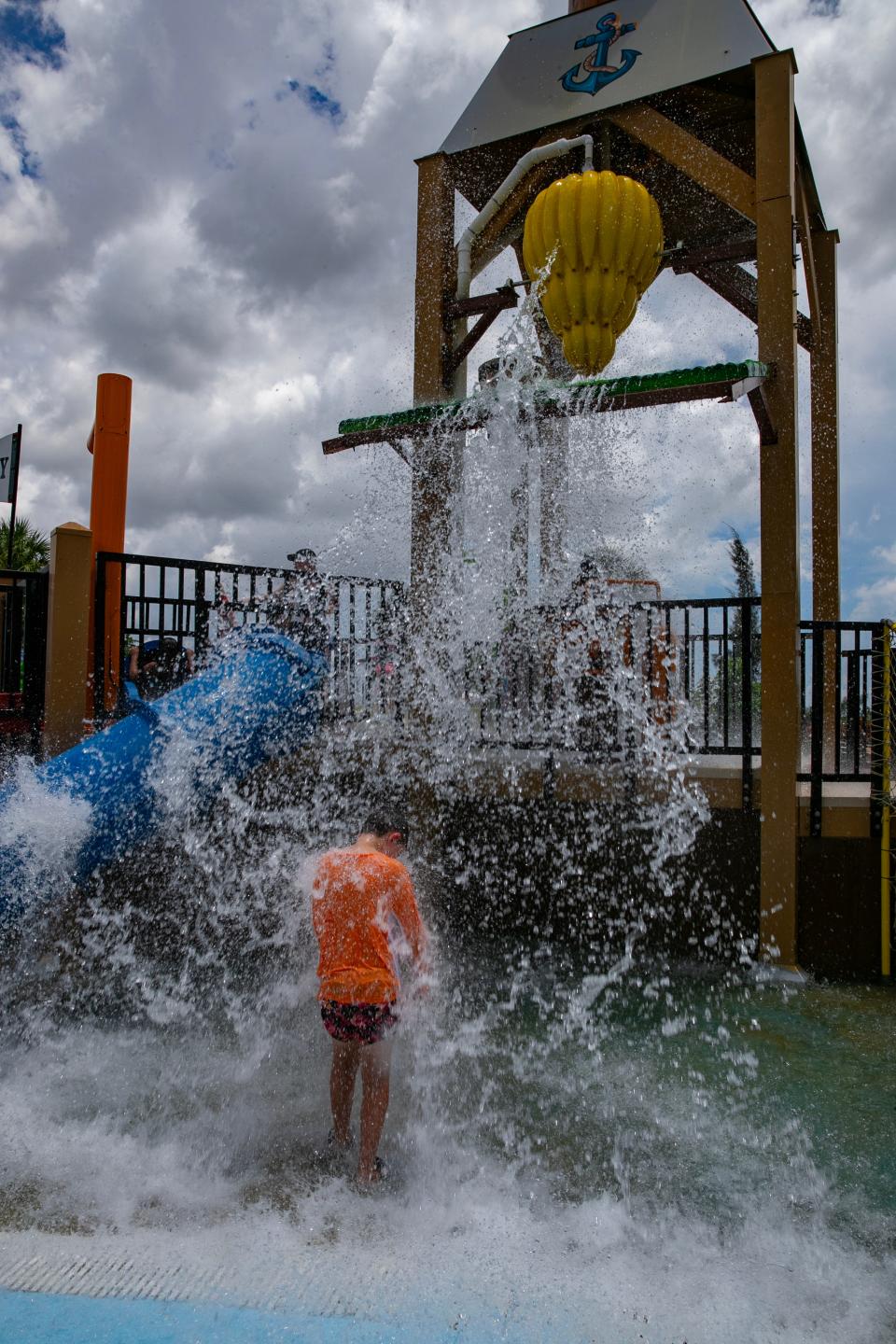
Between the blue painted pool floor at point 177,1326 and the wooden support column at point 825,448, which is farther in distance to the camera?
the wooden support column at point 825,448

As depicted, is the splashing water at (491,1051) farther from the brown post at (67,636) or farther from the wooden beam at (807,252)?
the wooden beam at (807,252)

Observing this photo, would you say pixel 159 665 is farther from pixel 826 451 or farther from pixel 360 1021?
pixel 826 451

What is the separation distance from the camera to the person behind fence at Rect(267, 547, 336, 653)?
25.4 feet

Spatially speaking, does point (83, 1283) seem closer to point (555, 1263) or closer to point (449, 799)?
point (555, 1263)

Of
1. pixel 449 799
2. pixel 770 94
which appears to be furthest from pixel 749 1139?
pixel 770 94

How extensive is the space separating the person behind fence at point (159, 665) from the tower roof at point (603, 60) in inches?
206

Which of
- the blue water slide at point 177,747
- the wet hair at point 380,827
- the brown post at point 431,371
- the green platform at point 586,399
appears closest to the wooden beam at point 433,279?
the brown post at point 431,371

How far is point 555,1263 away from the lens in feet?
9.93

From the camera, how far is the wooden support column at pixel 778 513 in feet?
21.4

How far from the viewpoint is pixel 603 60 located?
24.6ft

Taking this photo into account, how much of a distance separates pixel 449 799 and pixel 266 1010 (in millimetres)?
2498

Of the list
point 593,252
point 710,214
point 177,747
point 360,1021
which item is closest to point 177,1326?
point 360,1021

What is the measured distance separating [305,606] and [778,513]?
4036 mm

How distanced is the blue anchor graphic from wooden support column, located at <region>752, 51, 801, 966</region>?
1.18m
